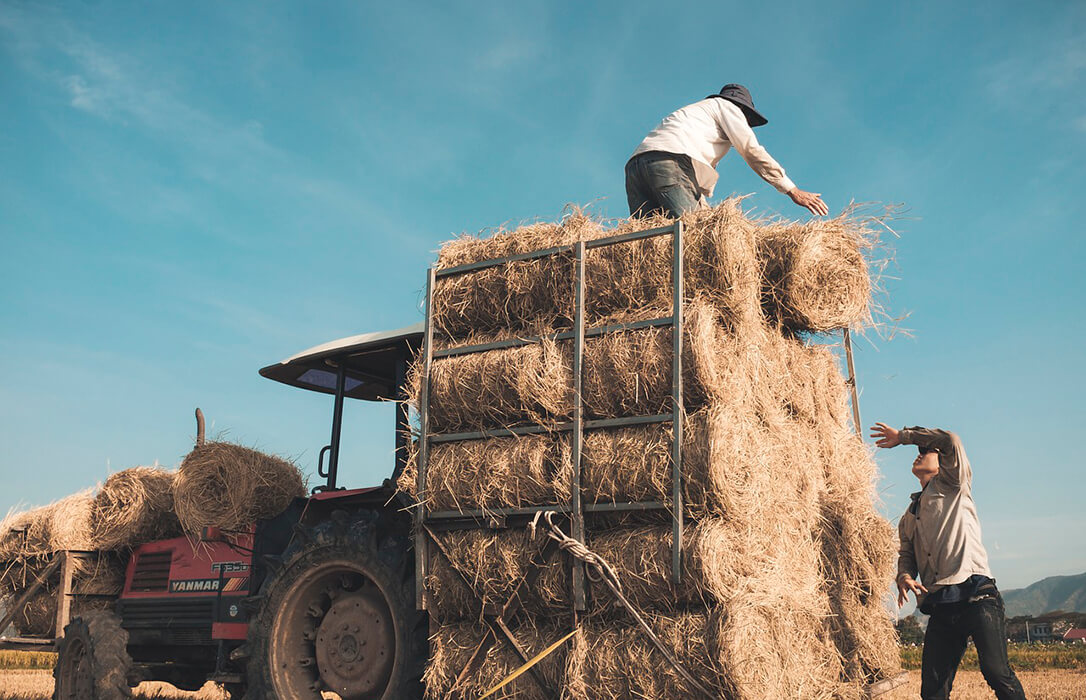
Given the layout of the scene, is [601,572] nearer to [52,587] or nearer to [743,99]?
[743,99]

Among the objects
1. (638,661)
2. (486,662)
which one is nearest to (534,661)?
(486,662)

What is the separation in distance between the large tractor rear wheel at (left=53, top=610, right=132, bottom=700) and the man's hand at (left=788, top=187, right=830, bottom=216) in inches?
268

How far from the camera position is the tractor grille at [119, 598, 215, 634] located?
812cm

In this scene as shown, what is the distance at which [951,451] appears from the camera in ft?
20.2

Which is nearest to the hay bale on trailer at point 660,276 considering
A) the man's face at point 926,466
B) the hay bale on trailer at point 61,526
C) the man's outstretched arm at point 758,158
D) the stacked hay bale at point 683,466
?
the stacked hay bale at point 683,466

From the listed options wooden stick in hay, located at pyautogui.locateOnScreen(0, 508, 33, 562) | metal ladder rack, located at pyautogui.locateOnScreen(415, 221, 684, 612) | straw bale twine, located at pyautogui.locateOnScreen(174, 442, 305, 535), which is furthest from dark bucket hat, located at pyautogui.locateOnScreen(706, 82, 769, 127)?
wooden stick in hay, located at pyautogui.locateOnScreen(0, 508, 33, 562)

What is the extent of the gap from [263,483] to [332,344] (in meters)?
1.38

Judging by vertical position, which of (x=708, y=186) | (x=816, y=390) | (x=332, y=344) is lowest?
(x=816, y=390)

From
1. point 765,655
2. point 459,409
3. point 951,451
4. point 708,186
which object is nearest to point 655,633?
point 765,655

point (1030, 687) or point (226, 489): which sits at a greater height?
point (226, 489)

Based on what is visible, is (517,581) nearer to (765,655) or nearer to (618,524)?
(618,524)

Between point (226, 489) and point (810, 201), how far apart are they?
5360 mm

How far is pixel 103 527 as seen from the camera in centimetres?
926

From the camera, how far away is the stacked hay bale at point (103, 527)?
843cm
